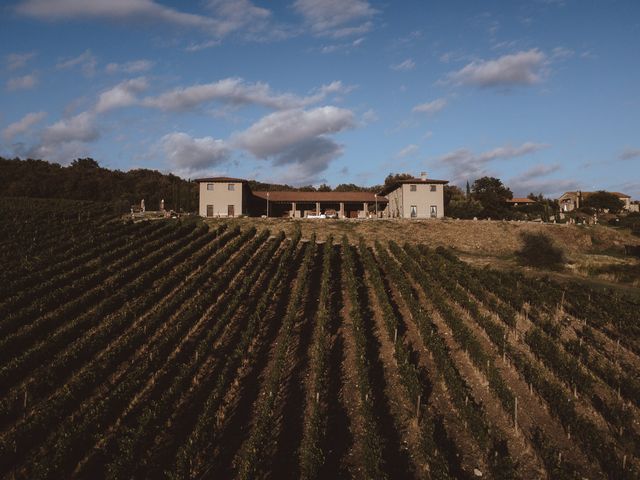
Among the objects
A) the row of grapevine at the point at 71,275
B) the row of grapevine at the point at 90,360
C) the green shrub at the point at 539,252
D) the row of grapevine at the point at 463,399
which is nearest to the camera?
the row of grapevine at the point at 463,399

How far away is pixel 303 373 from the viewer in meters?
16.4

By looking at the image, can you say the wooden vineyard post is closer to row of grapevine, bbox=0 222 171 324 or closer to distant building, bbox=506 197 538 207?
row of grapevine, bbox=0 222 171 324

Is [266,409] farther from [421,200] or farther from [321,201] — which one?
[321,201]

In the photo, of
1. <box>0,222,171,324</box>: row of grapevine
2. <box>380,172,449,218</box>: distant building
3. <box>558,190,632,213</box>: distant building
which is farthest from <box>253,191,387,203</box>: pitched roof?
<box>558,190,632,213</box>: distant building

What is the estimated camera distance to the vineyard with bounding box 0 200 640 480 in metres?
11.5

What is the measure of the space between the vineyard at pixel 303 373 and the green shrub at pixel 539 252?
10041mm

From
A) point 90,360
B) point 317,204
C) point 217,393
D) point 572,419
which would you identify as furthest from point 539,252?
point 90,360

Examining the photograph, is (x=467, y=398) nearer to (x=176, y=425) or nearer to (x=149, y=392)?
(x=176, y=425)

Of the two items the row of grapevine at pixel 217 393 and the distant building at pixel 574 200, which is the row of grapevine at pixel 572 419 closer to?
the row of grapevine at pixel 217 393

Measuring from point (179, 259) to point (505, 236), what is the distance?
1232 inches

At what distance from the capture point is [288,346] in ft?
60.2

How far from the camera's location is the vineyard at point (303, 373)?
11531 mm

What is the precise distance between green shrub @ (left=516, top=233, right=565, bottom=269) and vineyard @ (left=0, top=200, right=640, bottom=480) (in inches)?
395

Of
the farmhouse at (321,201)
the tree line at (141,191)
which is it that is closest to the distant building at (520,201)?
the tree line at (141,191)
